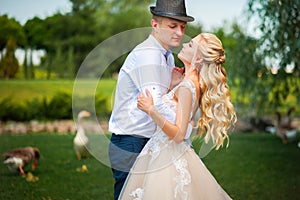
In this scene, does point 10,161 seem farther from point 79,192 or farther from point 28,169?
point 79,192

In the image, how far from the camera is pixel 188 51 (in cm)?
264

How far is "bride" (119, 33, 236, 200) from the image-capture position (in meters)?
2.57

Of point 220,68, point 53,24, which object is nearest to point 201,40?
point 220,68

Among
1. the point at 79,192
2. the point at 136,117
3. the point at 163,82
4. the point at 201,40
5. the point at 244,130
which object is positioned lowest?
the point at 244,130

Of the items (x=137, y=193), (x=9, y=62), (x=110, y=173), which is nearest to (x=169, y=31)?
(x=137, y=193)

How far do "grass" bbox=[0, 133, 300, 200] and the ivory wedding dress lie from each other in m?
1.77

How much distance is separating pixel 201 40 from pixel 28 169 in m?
3.41

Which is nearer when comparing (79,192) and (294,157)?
(79,192)

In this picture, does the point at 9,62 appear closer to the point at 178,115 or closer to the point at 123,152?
the point at 123,152

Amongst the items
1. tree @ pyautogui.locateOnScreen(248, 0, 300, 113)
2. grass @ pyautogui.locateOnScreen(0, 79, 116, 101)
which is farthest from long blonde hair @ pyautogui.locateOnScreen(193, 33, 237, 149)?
grass @ pyautogui.locateOnScreen(0, 79, 116, 101)

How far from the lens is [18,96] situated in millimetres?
9359

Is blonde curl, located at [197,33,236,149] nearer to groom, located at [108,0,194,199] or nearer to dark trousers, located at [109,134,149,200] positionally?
groom, located at [108,0,194,199]

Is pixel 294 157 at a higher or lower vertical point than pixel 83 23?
lower

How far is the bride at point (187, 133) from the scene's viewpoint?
2568 millimetres
